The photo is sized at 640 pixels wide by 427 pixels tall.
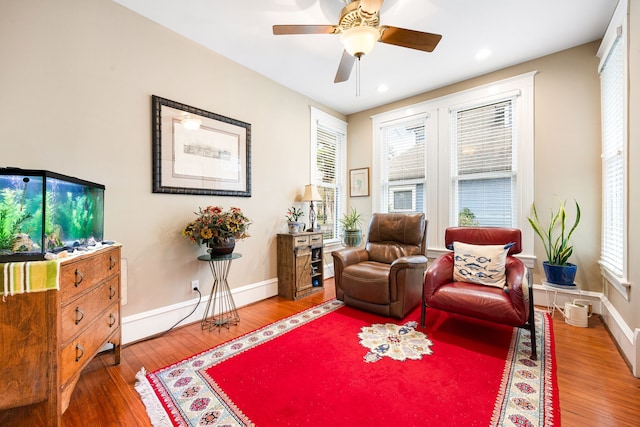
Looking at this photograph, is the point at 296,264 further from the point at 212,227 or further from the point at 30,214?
the point at 30,214

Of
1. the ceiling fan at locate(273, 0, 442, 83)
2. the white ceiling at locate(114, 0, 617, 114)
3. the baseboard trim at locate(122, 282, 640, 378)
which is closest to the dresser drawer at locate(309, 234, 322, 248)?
the baseboard trim at locate(122, 282, 640, 378)

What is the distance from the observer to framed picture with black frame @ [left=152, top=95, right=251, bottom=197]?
2426 mm

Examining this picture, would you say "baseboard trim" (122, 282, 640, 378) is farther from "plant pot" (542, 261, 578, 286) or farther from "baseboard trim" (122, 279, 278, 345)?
"plant pot" (542, 261, 578, 286)

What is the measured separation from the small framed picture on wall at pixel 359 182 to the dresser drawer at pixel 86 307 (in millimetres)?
3588

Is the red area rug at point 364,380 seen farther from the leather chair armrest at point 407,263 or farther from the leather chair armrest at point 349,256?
the leather chair armrest at point 349,256

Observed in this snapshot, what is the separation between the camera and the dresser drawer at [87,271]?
1286mm

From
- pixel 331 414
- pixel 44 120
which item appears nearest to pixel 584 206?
pixel 331 414

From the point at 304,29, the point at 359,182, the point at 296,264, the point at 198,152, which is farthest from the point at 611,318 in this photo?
the point at 198,152

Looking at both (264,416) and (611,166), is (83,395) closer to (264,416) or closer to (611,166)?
(264,416)

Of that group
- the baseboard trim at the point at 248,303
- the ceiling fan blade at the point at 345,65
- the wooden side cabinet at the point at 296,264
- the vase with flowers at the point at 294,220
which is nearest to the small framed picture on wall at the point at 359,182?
the vase with flowers at the point at 294,220

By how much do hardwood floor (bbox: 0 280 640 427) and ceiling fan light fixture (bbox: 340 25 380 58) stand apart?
8.13 feet

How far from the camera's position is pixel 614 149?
237 centimetres

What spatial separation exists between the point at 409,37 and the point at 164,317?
3.12 meters

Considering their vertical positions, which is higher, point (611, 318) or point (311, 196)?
point (311, 196)
